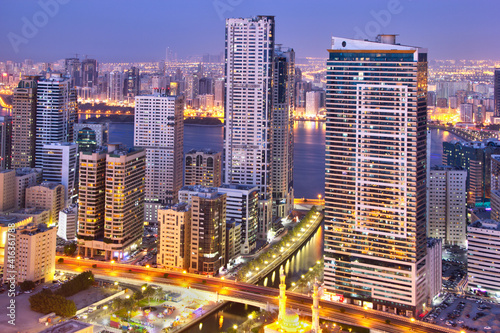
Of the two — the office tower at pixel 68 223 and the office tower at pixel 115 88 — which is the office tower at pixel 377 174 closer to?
the office tower at pixel 68 223

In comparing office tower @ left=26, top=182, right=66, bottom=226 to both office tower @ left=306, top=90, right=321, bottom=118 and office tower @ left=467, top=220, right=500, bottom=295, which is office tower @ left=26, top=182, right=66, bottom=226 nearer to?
office tower @ left=467, top=220, right=500, bottom=295

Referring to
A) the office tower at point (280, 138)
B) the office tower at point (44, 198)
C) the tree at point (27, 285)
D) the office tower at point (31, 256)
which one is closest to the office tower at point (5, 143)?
the office tower at point (44, 198)

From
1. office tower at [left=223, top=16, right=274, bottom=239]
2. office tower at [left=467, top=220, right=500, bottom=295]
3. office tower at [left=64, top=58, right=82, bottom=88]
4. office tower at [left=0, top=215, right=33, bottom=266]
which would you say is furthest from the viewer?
office tower at [left=64, top=58, right=82, bottom=88]

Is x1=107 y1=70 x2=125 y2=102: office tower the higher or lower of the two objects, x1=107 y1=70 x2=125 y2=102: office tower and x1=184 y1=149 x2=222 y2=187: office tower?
the higher

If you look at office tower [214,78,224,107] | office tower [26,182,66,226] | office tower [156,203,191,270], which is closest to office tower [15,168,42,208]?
office tower [26,182,66,226]

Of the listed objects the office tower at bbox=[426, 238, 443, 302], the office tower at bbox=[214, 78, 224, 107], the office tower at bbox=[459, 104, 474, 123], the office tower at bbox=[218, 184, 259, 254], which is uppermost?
the office tower at bbox=[214, 78, 224, 107]

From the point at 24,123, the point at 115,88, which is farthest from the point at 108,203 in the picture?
the point at 115,88

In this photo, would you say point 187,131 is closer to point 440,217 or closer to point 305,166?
point 305,166
